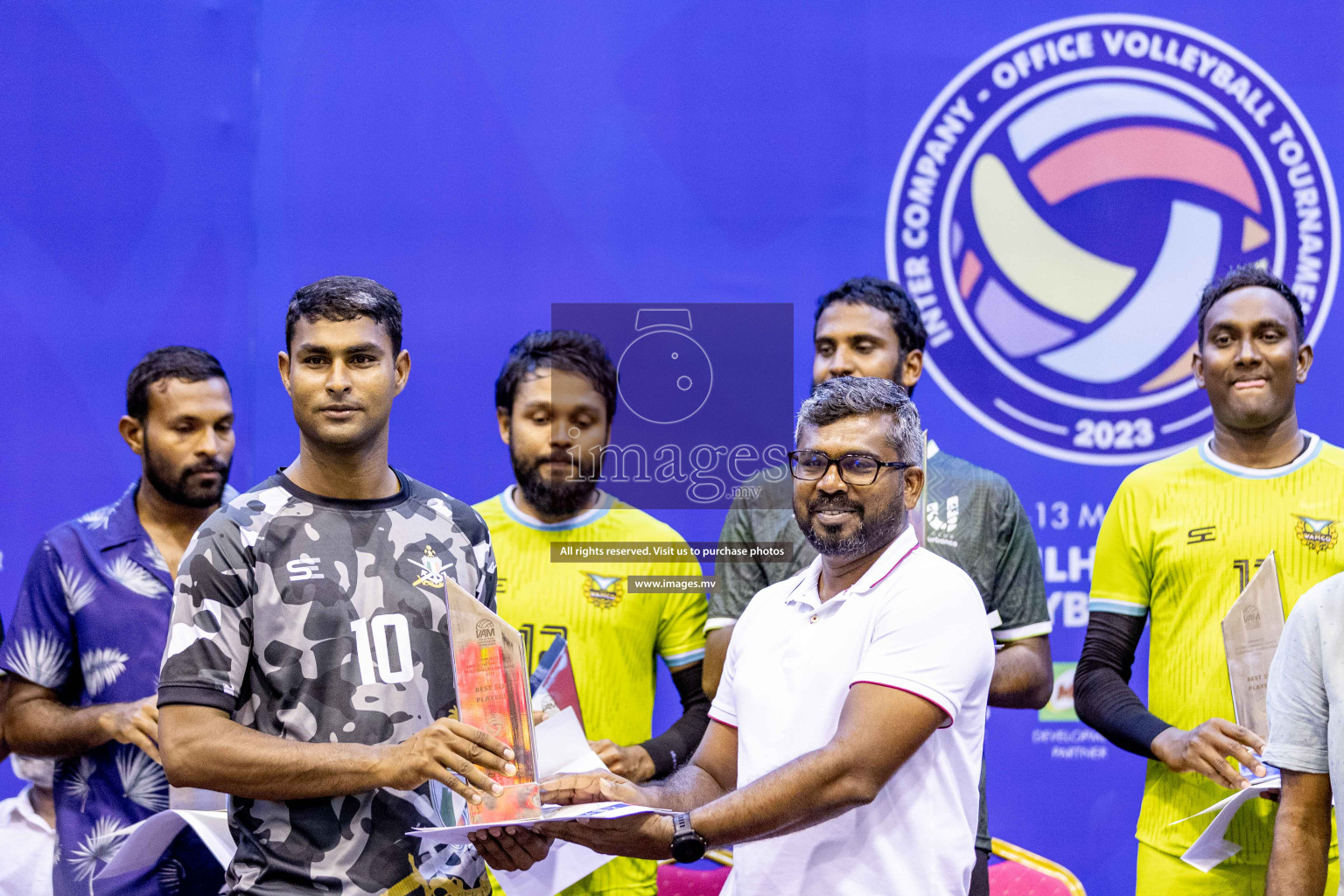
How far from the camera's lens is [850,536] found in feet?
6.93

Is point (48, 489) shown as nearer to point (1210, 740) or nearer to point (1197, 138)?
point (1210, 740)

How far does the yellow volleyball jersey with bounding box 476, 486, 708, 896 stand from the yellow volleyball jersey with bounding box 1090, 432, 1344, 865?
108cm

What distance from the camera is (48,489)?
12.3ft

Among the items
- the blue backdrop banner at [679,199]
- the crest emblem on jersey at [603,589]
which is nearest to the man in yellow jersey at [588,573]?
the crest emblem on jersey at [603,589]

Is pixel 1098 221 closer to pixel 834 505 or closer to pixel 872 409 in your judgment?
pixel 872 409

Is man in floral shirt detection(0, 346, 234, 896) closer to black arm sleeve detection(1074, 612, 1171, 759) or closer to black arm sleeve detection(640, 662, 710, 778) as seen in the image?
black arm sleeve detection(640, 662, 710, 778)

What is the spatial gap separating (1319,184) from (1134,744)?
1998mm

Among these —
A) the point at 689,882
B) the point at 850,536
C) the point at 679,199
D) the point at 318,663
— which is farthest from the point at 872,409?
the point at 679,199

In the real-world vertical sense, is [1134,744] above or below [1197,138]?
below

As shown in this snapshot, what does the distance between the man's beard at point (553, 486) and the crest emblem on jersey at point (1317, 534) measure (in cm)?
172

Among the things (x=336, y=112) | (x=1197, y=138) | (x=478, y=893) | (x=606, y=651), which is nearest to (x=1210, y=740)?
(x=606, y=651)

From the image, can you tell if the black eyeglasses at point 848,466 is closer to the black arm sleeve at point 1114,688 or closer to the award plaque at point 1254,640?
the award plaque at point 1254,640

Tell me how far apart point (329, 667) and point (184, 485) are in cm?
140

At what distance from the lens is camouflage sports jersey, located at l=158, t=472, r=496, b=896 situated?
1.93 meters
